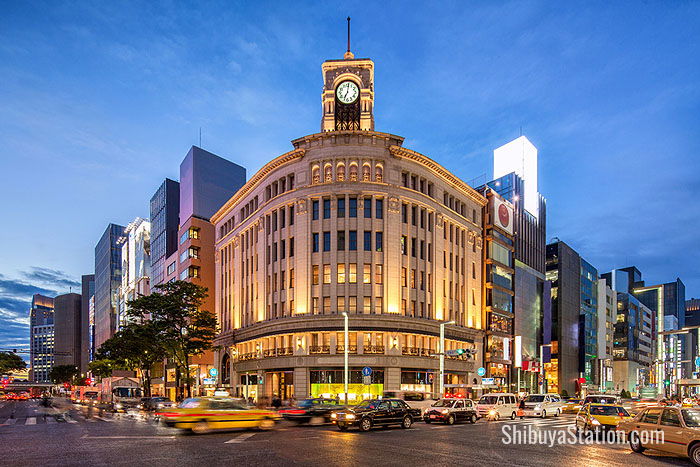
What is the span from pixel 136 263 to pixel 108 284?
130ft

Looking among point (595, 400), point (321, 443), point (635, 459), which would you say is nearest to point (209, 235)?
point (595, 400)

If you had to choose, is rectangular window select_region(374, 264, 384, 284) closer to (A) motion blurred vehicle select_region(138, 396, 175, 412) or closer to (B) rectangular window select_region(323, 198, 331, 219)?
(B) rectangular window select_region(323, 198, 331, 219)

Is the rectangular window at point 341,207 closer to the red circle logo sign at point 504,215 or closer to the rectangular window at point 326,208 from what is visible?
the rectangular window at point 326,208

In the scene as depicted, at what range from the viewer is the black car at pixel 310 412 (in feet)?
112

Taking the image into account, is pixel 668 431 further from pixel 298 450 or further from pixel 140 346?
pixel 140 346

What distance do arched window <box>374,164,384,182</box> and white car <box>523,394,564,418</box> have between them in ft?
88.6

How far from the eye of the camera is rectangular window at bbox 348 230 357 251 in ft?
194

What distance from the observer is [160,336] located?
58.1 metres

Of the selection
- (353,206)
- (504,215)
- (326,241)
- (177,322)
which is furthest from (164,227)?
(504,215)

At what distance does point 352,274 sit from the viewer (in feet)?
192

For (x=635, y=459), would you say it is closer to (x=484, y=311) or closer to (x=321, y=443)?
(x=321, y=443)

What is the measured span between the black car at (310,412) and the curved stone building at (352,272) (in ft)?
65.8

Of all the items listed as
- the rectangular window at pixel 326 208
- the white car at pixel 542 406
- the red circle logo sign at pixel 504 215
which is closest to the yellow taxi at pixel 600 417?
the white car at pixel 542 406

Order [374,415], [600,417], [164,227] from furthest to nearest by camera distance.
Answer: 1. [164,227]
2. [600,417]
3. [374,415]
